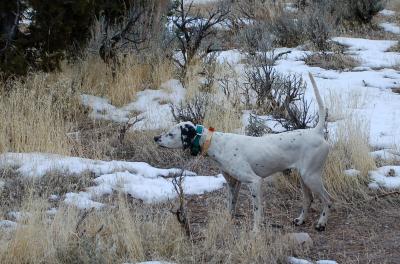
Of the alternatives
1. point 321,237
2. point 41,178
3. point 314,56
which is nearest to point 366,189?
point 321,237

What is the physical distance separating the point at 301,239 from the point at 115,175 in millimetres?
2162

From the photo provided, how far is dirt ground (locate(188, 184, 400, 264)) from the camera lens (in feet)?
15.3

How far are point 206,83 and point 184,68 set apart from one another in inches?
24.5

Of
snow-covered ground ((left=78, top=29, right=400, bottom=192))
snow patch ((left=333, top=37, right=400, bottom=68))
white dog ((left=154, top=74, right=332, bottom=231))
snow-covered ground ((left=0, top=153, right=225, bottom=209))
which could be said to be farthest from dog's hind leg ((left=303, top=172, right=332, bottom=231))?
snow patch ((left=333, top=37, right=400, bottom=68))

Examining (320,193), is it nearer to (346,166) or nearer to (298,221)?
(298,221)

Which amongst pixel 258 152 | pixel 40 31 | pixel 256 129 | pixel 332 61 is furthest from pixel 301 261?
pixel 332 61

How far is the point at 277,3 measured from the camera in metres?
15.7

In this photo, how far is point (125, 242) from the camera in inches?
173

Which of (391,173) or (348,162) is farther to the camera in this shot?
(348,162)

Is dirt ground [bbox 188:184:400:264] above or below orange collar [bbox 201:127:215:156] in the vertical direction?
below

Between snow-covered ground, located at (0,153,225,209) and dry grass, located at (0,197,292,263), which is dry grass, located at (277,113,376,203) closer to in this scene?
snow-covered ground, located at (0,153,225,209)

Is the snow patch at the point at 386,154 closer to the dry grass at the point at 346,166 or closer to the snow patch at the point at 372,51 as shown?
the dry grass at the point at 346,166

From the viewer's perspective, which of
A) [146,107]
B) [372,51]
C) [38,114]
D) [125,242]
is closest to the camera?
[125,242]

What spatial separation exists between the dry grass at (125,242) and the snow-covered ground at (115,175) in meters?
0.97
